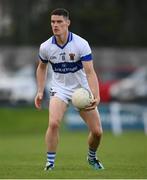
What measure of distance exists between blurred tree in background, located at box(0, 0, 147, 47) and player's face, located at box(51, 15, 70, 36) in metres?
40.2

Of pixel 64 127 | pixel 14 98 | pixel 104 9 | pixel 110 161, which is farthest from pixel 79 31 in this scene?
pixel 110 161

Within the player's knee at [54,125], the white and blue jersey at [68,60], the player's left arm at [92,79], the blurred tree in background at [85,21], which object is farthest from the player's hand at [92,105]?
the blurred tree in background at [85,21]

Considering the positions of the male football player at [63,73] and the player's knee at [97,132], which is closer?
the male football player at [63,73]

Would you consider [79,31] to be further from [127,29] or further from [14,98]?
[14,98]

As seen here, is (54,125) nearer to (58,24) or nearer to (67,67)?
(67,67)

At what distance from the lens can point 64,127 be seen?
1291 inches

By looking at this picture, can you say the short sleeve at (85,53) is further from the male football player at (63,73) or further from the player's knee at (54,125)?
A: the player's knee at (54,125)

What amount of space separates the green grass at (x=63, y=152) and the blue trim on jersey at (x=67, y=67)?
165 centimetres

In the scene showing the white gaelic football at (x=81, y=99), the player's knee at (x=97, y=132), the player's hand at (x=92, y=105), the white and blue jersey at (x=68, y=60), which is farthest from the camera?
the player's knee at (x=97, y=132)

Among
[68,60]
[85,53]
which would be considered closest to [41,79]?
[68,60]

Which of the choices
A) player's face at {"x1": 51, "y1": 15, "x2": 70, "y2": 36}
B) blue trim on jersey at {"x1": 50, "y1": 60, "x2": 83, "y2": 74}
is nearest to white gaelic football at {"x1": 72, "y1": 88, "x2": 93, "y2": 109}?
blue trim on jersey at {"x1": 50, "y1": 60, "x2": 83, "y2": 74}

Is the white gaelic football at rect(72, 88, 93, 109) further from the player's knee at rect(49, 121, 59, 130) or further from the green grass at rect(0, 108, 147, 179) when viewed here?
the green grass at rect(0, 108, 147, 179)

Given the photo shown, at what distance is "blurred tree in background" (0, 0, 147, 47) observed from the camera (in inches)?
2194

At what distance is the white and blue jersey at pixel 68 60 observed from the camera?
14.8m
